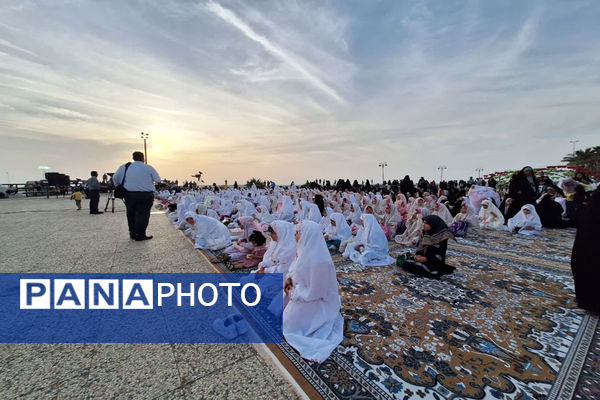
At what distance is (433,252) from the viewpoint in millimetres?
3498

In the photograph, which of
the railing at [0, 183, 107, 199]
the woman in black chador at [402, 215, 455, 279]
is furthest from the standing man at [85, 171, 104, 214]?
the railing at [0, 183, 107, 199]

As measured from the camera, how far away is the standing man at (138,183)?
505 cm

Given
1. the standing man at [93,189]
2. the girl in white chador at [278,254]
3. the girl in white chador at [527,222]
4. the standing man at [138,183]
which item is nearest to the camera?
the girl in white chador at [278,254]

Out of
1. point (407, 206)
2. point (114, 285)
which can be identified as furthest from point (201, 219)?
point (407, 206)

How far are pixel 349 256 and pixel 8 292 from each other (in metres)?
4.45

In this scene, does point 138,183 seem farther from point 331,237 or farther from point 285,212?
point 285,212

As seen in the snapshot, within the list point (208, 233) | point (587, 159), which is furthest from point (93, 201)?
point (587, 159)

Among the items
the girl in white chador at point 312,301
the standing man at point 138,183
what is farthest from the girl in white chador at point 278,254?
the standing man at point 138,183

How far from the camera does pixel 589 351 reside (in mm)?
1947

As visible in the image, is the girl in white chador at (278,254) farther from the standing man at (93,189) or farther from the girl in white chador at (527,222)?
the standing man at (93,189)

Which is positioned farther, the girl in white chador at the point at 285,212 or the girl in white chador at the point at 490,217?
the girl in white chador at the point at 285,212

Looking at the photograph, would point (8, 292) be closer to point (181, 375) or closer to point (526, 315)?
point (181, 375)

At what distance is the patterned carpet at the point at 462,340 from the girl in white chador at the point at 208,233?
2.78m

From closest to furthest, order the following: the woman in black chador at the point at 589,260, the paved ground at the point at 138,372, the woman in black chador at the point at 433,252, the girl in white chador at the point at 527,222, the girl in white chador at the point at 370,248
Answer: the paved ground at the point at 138,372 < the woman in black chador at the point at 589,260 < the woman in black chador at the point at 433,252 < the girl in white chador at the point at 370,248 < the girl in white chador at the point at 527,222
